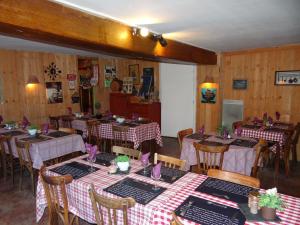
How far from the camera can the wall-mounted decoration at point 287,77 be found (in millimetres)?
4918

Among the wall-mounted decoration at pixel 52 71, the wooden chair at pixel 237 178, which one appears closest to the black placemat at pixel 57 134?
the wall-mounted decoration at pixel 52 71

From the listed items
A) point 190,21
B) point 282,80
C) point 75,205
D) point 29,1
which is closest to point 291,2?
point 190,21

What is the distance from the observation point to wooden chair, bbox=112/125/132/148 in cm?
440

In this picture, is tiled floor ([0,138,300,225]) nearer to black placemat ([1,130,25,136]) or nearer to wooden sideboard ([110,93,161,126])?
black placemat ([1,130,25,136])

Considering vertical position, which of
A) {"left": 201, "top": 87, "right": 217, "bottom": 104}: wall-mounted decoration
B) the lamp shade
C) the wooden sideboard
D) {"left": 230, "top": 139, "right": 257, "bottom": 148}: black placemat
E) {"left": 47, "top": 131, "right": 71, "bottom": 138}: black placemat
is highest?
the lamp shade

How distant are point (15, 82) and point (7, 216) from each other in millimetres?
3568

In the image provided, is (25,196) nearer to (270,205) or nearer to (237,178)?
(237,178)

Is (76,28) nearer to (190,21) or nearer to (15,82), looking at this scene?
(190,21)

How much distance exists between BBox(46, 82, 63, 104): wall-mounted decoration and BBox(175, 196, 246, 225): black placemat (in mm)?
5360

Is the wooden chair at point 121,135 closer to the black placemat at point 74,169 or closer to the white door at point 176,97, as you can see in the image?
the black placemat at point 74,169

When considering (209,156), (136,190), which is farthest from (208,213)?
(209,156)

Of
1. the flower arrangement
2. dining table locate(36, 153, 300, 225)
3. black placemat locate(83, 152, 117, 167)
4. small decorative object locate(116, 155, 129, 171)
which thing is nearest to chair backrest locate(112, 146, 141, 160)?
black placemat locate(83, 152, 117, 167)

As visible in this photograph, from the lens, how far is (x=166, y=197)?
1.85m

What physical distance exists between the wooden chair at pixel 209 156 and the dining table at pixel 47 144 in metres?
2.04
